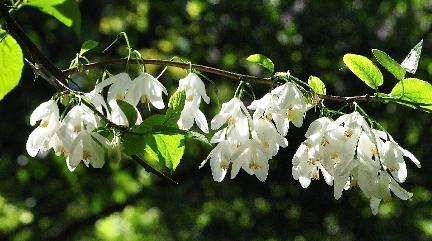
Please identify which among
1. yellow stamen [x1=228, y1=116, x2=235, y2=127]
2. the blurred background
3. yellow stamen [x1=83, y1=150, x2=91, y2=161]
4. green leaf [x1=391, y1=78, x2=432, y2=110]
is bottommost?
the blurred background

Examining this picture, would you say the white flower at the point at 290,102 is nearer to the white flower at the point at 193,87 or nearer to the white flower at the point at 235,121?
the white flower at the point at 235,121

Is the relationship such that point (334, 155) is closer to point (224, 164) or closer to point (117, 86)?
point (224, 164)

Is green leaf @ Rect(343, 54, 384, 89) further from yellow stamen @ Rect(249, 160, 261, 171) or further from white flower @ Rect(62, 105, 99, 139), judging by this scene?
white flower @ Rect(62, 105, 99, 139)

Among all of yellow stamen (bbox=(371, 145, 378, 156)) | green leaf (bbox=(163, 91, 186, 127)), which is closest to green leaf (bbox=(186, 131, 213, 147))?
green leaf (bbox=(163, 91, 186, 127))

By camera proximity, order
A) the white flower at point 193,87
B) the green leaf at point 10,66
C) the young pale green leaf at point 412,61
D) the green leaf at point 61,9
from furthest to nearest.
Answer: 1. the white flower at point 193,87
2. the young pale green leaf at point 412,61
3. the green leaf at point 61,9
4. the green leaf at point 10,66

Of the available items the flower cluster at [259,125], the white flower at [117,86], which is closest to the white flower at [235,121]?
the flower cluster at [259,125]

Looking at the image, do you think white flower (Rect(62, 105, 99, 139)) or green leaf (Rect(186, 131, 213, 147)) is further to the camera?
white flower (Rect(62, 105, 99, 139))

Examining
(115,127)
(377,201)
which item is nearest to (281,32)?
(377,201)
